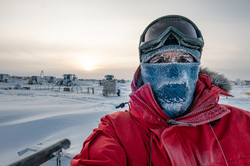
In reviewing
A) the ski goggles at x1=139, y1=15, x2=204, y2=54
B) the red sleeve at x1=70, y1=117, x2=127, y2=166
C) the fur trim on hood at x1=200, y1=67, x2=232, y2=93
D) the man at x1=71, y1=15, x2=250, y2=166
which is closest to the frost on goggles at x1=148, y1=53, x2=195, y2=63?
the man at x1=71, y1=15, x2=250, y2=166

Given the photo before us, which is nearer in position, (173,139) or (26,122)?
(173,139)

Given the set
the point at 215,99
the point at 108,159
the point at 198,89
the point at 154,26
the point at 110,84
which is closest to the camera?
the point at 108,159

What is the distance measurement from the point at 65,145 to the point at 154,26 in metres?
2.33

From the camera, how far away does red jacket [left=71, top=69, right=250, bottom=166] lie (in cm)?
103

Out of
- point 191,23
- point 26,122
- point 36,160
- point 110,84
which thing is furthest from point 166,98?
point 110,84

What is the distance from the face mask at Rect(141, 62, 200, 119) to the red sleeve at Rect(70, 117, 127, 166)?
0.56 metres

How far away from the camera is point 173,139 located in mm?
1067

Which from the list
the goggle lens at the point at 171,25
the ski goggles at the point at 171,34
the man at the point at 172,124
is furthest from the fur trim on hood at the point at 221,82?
the goggle lens at the point at 171,25

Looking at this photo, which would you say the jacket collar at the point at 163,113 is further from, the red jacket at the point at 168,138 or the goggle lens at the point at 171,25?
the goggle lens at the point at 171,25

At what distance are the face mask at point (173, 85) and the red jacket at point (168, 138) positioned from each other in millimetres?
108

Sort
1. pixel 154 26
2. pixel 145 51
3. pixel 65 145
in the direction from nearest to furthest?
1. pixel 145 51
2. pixel 154 26
3. pixel 65 145

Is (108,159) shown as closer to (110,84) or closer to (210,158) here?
(210,158)

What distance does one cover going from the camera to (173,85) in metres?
1.34

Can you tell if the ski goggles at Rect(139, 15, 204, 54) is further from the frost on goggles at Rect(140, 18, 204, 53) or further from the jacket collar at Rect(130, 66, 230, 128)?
the jacket collar at Rect(130, 66, 230, 128)
